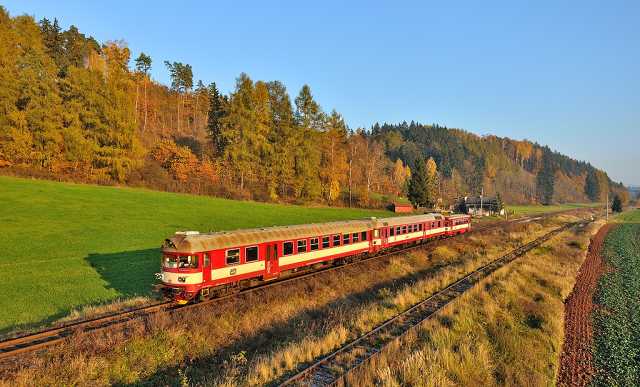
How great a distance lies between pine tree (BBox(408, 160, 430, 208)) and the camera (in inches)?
3127

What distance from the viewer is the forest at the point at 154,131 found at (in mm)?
42938

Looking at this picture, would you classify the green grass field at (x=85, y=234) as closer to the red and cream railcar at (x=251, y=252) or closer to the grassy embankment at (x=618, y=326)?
the red and cream railcar at (x=251, y=252)

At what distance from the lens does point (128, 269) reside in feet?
71.8

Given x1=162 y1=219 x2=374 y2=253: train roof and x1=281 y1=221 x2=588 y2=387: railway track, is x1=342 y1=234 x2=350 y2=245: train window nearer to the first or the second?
x1=162 y1=219 x2=374 y2=253: train roof

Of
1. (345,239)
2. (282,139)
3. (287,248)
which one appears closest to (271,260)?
(287,248)

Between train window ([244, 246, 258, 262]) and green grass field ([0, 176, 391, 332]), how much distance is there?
19.6 feet

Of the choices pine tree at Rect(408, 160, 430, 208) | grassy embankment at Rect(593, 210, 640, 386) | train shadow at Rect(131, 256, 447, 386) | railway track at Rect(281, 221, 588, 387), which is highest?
pine tree at Rect(408, 160, 430, 208)

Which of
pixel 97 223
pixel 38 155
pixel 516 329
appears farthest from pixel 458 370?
pixel 38 155

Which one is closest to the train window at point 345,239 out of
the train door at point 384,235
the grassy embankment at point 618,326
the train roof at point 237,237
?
the train roof at point 237,237

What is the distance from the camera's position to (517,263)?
94.8 ft

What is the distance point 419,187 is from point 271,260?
6518cm

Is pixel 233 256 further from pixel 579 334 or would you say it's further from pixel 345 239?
pixel 579 334

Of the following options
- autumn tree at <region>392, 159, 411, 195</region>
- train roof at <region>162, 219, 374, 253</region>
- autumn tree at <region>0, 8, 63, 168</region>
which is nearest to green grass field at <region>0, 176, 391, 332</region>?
autumn tree at <region>0, 8, 63, 168</region>

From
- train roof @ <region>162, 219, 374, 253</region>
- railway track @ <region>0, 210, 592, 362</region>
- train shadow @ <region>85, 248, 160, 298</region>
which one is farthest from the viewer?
train shadow @ <region>85, 248, 160, 298</region>
